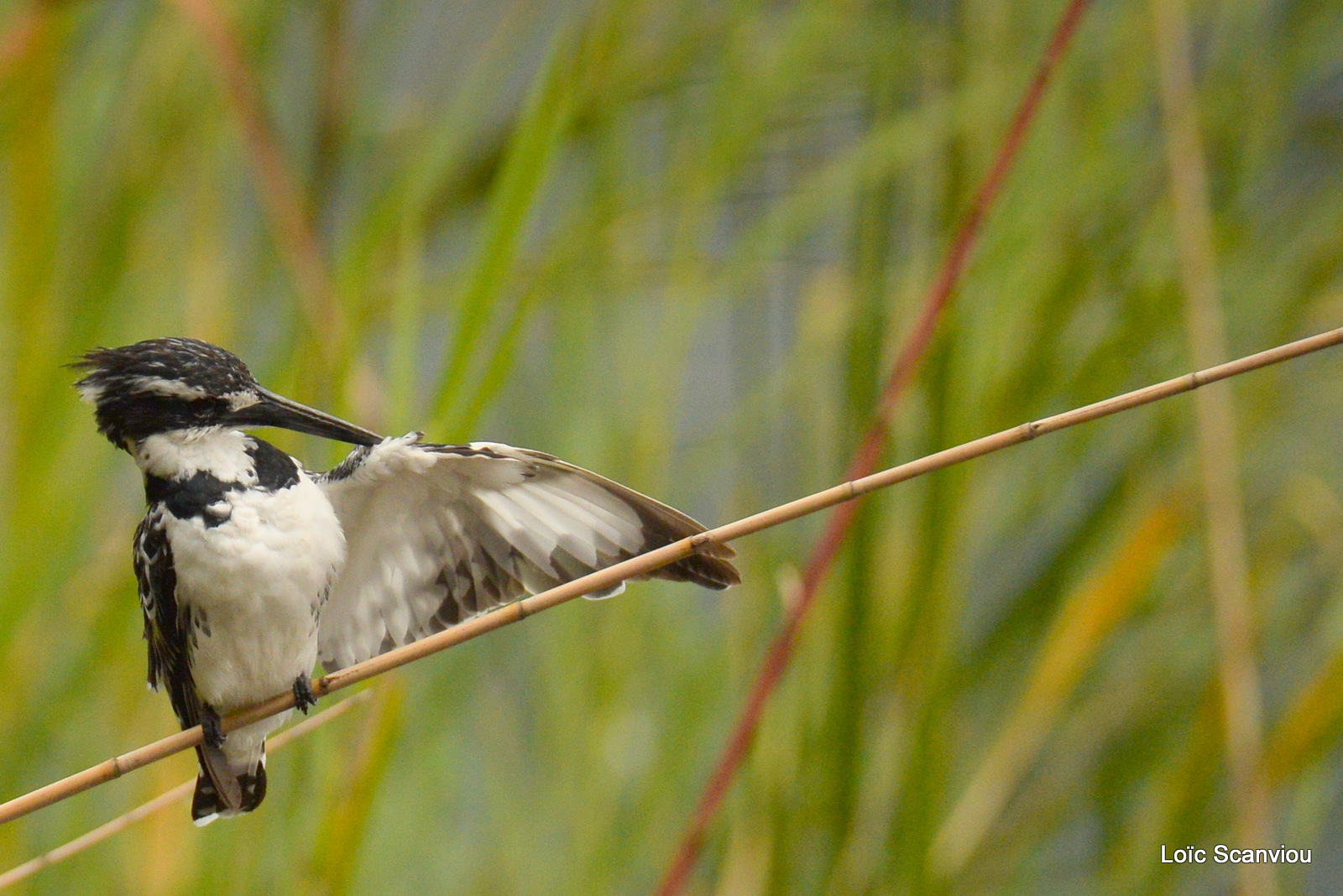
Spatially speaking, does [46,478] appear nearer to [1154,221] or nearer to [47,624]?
[47,624]

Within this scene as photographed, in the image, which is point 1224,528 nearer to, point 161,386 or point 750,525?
point 750,525

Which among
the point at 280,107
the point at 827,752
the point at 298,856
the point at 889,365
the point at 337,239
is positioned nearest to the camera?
the point at 827,752

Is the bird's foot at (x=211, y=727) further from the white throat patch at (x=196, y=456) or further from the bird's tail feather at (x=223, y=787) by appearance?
the white throat patch at (x=196, y=456)

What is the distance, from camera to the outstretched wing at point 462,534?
0.52 m

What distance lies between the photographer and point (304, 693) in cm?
60

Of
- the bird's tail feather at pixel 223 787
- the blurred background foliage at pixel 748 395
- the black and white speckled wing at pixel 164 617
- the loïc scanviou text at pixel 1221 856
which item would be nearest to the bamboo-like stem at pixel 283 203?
the blurred background foliage at pixel 748 395

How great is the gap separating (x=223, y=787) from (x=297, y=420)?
0.26m

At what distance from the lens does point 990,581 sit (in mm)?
976

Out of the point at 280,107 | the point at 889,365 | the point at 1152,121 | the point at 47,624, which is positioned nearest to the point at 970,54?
the point at 889,365

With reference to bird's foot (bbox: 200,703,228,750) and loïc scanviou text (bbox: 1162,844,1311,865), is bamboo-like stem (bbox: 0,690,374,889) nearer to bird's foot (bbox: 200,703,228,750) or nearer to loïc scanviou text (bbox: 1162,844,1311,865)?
bird's foot (bbox: 200,703,228,750)

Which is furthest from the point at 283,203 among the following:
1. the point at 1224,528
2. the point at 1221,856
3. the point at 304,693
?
the point at 1221,856

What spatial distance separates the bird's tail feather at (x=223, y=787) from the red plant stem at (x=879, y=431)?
0.91 ft

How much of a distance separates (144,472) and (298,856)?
0.23m

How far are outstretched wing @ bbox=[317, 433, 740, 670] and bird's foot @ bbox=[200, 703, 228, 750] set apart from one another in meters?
0.07
